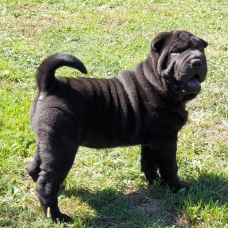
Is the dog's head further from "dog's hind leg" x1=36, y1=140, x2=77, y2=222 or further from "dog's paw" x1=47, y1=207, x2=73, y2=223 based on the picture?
"dog's paw" x1=47, y1=207, x2=73, y2=223

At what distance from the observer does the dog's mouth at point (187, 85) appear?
3.62 m

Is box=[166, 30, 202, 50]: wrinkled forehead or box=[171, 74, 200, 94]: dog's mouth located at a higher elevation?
box=[166, 30, 202, 50]: wrinkled forehead

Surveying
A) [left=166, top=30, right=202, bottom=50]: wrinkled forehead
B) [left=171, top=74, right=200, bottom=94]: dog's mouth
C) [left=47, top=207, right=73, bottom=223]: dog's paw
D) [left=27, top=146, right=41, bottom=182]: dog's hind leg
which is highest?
[left=166, top=30, right=202, bottom=50]: wrinkled forehead

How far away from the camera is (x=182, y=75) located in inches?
139

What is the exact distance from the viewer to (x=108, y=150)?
479cm

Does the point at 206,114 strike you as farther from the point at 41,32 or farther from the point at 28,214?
the point at 41,32

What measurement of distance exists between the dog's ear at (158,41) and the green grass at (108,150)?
138 centimetres

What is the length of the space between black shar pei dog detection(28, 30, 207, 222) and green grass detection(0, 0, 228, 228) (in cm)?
28

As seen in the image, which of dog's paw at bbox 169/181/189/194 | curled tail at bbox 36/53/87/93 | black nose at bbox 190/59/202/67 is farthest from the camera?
dog's paw at bbox 169/181/189/194

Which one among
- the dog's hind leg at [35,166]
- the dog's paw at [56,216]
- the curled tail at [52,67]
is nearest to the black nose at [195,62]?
the curled tail at [52,67]

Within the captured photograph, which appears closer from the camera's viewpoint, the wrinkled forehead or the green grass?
the wrinkled forehead

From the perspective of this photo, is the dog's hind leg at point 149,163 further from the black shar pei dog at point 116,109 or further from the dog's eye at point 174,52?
the dog's eye at point 174,52

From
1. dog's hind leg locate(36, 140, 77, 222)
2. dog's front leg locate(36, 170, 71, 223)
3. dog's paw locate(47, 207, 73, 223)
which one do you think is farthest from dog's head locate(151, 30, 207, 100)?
dog's paw locate(47, 207, 73, 223)

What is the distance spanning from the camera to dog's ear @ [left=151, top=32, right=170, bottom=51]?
12.2ft
